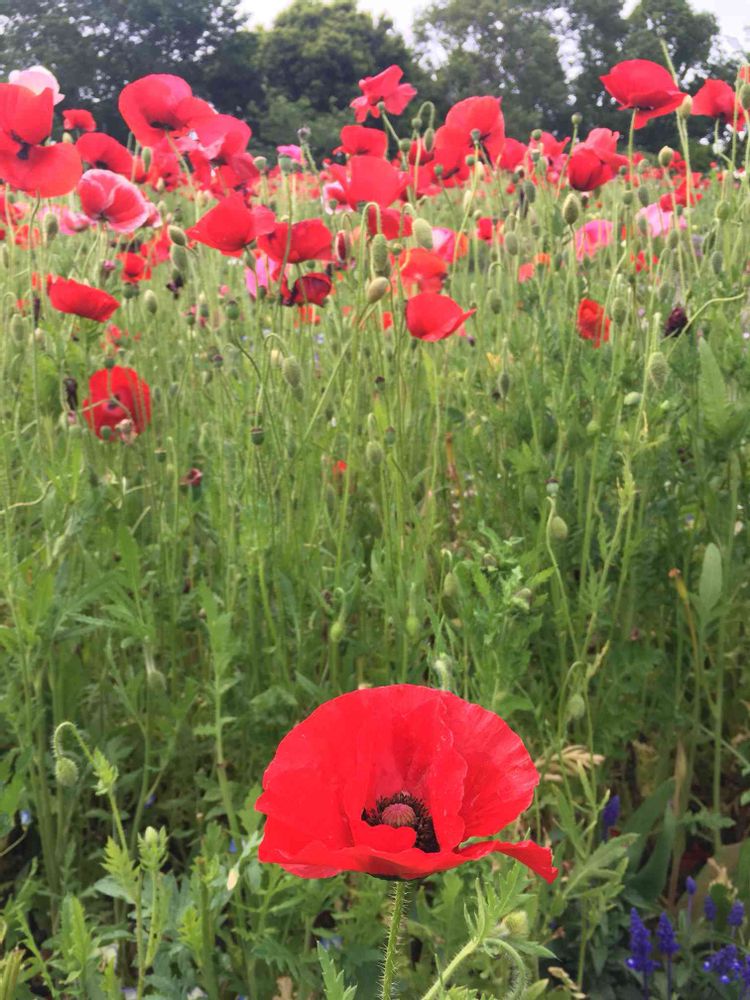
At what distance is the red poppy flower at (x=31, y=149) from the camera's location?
1321 mm

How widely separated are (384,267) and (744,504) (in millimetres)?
691

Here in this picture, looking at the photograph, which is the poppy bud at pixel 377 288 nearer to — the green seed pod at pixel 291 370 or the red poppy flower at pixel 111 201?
the green seed pod at pixel 291 370

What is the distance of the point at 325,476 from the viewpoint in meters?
1.59

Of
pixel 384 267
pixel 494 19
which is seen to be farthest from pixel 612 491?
pixel 494 19

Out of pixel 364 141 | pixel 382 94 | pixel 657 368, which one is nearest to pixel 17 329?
pixel 364 141

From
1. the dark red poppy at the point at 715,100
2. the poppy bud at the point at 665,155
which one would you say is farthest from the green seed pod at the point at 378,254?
the dark red poppy at the point at 715,100

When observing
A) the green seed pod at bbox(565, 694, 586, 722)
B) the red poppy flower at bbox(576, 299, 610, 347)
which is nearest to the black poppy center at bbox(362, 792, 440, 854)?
the green seed pod at bbox(565, 694, 586, 722)

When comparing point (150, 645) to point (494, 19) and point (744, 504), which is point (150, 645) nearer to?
point (744, 504)

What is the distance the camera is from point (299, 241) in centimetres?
148

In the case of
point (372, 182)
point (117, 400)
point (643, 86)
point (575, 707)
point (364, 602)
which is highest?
point (643, 86)

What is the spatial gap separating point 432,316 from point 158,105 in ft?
2.56

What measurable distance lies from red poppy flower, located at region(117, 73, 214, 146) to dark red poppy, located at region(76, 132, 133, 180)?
6.8 inches

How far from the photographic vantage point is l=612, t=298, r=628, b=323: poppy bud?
1.48 meters

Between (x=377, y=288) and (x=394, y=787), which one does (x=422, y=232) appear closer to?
(x=377, y=288)
